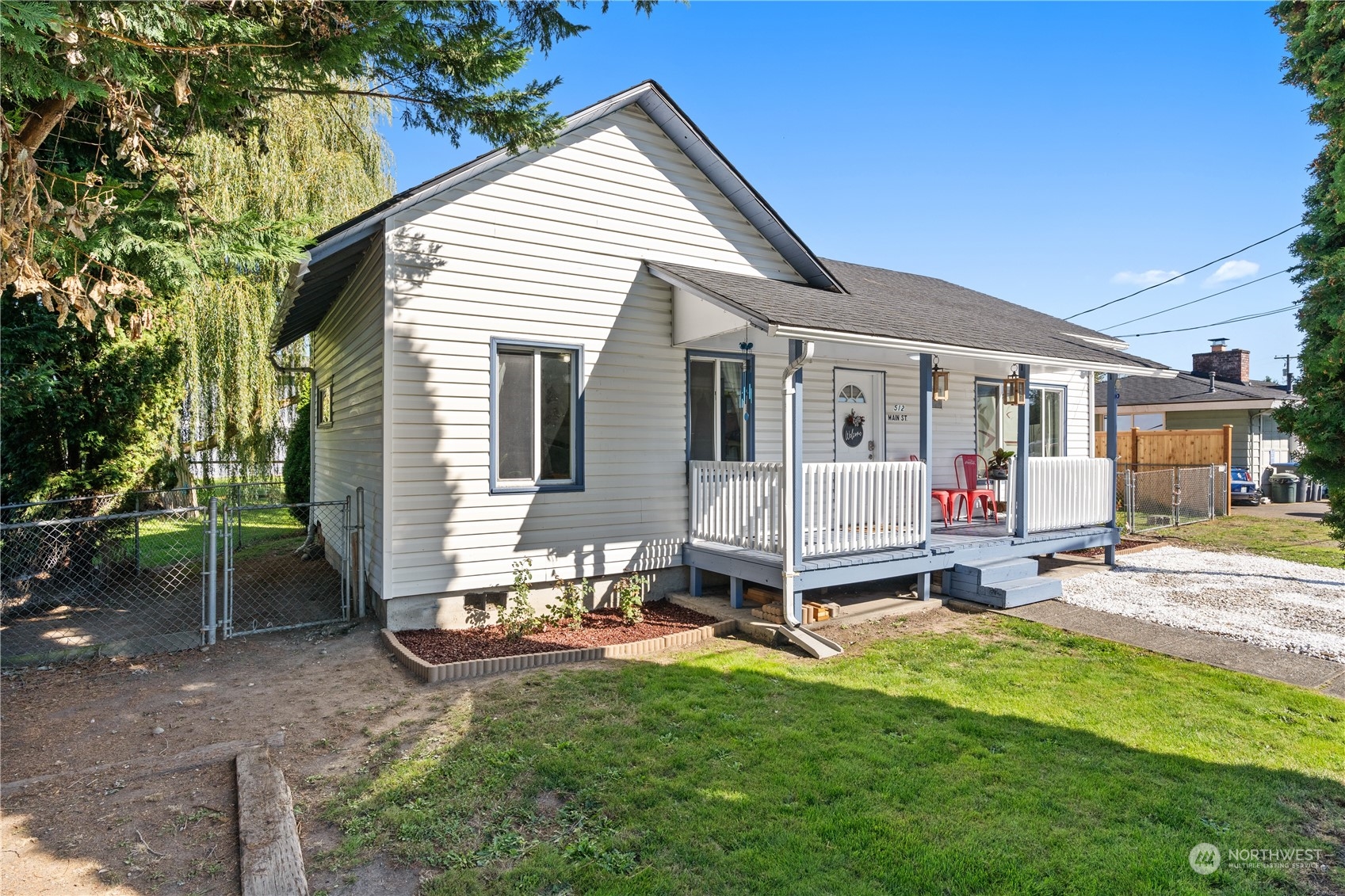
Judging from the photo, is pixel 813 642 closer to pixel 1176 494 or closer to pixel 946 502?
pixel 946 502

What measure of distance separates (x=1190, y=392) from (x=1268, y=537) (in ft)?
45.1

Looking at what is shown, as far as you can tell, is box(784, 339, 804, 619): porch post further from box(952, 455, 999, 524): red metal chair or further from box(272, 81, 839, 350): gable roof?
box(952, 455, 999, 524): red metal chair

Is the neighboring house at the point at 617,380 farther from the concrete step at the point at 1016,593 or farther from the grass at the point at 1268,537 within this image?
the grass at the point at 1268,537

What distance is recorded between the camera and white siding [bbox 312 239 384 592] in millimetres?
7418

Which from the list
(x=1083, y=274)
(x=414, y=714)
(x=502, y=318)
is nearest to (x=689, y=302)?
(x=502, y=318)

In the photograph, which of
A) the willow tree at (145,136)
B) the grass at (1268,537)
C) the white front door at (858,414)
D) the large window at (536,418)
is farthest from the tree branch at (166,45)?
the grass at (1268,537)

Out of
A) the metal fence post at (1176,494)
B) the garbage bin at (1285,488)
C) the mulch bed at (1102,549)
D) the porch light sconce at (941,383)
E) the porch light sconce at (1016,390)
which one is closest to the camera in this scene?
the porch light sconce at (1016,390)

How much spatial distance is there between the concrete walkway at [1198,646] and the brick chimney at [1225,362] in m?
26.0

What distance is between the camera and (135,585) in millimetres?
9625

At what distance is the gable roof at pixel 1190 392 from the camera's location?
76.1 ft

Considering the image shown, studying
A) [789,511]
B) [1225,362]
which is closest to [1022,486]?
[789,511]

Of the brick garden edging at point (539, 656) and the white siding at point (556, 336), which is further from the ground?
the white siding at point (556, 336)

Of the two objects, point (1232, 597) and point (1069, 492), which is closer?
point (1232, 597)

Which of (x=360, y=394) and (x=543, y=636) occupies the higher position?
(x=360, y=394)
